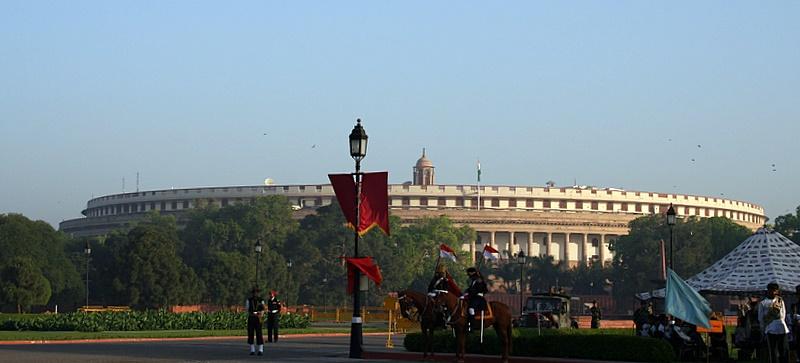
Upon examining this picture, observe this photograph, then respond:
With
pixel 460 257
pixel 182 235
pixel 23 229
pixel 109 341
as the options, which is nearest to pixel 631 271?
pixel 460 257

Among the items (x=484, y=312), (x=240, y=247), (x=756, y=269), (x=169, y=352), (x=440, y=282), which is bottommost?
(x=169, y=352)

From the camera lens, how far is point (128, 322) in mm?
54812

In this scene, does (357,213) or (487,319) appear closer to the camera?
(487,319)

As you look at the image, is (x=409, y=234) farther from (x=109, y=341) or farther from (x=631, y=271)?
(x=109, y=341)

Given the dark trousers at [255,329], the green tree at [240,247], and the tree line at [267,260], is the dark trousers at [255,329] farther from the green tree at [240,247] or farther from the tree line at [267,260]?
the green tree at [240,247]

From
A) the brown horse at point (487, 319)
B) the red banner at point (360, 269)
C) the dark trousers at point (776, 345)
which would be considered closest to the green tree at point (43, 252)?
the red banner at point (360, 269)

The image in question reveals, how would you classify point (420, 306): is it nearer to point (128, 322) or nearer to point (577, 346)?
point (577, 346)

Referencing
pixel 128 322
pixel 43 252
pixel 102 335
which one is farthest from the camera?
pixel 43 252

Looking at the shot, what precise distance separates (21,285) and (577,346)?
2504 inches

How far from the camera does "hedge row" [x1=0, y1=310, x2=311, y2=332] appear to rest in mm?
53625

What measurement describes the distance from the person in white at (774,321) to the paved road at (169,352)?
34.2ft

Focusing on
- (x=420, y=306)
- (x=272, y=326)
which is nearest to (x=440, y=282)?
(x=420, y=306)

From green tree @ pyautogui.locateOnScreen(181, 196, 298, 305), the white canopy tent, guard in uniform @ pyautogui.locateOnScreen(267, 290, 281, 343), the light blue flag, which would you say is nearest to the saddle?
the light blue flag

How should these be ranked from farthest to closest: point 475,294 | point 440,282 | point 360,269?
1. point 360,269
2. point 440,282
3. point 475,294
